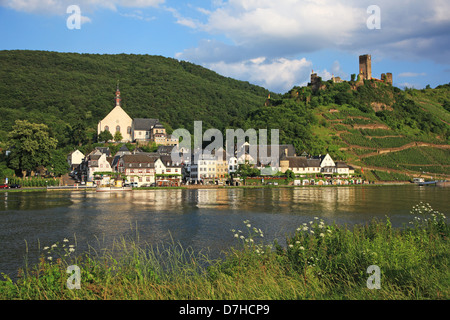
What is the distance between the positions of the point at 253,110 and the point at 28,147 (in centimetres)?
8892

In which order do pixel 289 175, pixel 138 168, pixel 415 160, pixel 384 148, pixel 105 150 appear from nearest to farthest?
pixel 138 168 → pixel 289 175 → pixel 105 150 → pixel 415 160 → pixel 384 148

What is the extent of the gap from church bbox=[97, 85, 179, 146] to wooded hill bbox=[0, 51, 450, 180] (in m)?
7.19

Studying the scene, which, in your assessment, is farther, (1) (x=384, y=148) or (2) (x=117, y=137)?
(1) (x=384, y=148)

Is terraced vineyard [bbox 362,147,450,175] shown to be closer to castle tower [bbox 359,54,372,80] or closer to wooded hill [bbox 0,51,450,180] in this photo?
wooded hill [bbox 0,51,450,180]

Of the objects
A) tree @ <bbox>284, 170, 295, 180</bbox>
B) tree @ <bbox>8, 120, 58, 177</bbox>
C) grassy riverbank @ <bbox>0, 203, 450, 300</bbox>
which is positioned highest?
tree @ <bbox>8, 120, 58, 177</bbox>

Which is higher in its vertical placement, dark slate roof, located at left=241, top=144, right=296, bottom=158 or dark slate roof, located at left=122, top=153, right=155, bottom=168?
dark slate roof, located at left=241, top=144, right=296, bottom=158

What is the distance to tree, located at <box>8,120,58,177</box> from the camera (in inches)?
3127

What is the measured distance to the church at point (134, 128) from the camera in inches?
4493

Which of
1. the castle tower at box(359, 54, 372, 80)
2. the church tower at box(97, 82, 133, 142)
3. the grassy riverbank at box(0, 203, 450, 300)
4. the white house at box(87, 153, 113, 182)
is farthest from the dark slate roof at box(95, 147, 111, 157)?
the castle tower at box(359, 54, 372, 80)

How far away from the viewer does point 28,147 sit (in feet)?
258

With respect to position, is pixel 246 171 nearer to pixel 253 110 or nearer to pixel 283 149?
pixel 283 149

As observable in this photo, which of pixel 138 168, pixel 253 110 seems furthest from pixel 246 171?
pixel 253 110

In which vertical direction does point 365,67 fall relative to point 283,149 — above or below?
above
